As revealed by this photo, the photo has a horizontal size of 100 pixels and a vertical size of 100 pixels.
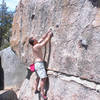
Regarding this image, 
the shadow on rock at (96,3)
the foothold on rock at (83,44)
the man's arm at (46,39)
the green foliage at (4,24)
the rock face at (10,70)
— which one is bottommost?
the rock face at (10,70)

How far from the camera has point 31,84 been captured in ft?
20.0

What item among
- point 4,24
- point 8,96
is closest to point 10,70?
point 8,96

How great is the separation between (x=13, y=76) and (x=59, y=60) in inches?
208

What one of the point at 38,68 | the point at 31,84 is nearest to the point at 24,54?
the point at 31,84

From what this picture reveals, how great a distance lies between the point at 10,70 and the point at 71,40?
584 cm

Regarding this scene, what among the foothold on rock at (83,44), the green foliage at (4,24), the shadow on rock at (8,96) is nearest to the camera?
the foothold on rock at (83,44)

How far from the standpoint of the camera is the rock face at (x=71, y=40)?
364cm

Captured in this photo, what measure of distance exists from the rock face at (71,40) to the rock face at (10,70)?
3.41 metres

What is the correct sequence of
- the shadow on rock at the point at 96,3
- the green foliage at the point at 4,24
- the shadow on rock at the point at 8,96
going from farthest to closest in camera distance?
the green foliage at the point at 4,24 < the shadow on rock at the point at 8,96 < the shadow on rock at the point at 96,3

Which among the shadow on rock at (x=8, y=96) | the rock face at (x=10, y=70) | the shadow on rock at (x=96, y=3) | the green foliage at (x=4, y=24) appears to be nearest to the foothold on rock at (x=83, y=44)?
the shadow on rock at (x=96, y=3)

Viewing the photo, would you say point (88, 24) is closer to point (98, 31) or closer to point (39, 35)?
point (98, 31)

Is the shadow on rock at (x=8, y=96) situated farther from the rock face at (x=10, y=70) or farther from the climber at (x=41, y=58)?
the rock face at (x=10, y=70)

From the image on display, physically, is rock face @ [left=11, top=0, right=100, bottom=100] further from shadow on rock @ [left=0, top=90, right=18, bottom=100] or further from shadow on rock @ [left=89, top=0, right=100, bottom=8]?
shadow on rock @ [left=0, top=90, right=18, bottom=100]

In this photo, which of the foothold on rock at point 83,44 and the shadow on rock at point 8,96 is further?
the shadow on rock at point 8,96
